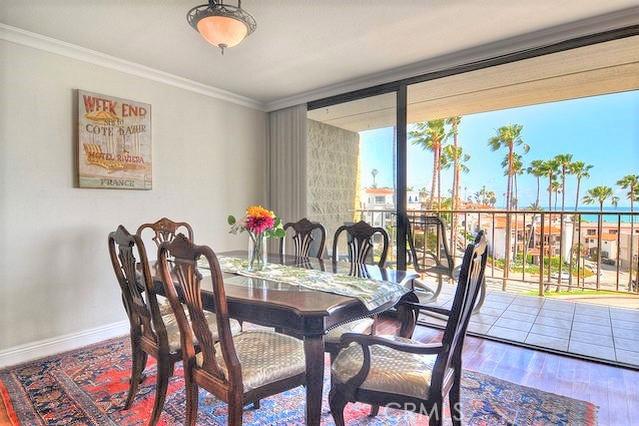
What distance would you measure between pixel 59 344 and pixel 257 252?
1.91m

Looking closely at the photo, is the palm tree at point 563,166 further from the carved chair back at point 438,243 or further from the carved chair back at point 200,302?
the carved chair back at point 200,302

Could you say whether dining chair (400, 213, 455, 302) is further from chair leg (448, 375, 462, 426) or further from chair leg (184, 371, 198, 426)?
chair leg (184, 371, 198, 426)

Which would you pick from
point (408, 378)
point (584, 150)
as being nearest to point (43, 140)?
point (408, 378)

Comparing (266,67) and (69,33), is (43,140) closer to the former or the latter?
(69,33)

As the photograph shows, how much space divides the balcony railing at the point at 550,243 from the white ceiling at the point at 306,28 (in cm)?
160

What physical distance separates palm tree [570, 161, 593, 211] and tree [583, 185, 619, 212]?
0.33 m

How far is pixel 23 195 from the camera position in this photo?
2.57m

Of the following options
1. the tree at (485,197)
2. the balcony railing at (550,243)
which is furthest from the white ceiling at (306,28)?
the tree at (485,197)

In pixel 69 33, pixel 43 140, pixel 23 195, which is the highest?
pixel 69 33

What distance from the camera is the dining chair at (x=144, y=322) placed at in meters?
1.68

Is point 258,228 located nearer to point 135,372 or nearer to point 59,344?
point 135,372

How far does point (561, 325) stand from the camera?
11.0ft

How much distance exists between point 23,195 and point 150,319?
1691mm

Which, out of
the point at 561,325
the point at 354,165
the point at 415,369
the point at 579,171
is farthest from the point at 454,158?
the point at 415,369
